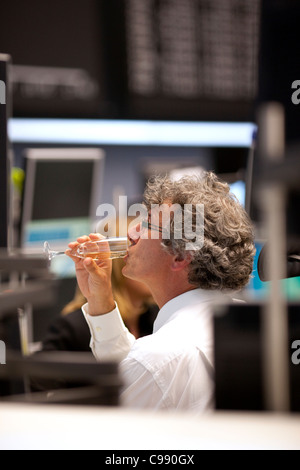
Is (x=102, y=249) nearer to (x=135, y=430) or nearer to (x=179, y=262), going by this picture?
(x=179, y=262)

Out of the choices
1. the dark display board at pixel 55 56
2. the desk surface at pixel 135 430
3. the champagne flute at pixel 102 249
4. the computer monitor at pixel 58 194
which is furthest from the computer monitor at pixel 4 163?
the dark display board at pixel 55 56

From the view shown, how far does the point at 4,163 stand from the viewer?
921 millimetres

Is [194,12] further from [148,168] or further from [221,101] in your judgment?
[148,168]

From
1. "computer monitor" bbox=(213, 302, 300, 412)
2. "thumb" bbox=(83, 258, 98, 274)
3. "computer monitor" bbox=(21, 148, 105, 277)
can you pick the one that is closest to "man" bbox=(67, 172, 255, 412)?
"thumb" bbox=(83, 258, 98, 274)

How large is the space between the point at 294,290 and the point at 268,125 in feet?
0.77

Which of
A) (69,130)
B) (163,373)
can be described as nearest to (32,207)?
(69,130)

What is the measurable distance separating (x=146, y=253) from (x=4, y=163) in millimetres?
280

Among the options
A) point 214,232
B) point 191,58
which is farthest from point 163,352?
point 191,58

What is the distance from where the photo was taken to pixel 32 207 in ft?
6.77

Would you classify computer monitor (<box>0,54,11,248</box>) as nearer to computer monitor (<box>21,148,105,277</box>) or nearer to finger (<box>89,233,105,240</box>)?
finger (<box>89,233,105,240</box>)

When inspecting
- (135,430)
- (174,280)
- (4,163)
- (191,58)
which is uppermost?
(191,58)

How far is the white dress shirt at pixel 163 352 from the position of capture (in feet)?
2.54

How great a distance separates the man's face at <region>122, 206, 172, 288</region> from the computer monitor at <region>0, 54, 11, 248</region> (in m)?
0.22

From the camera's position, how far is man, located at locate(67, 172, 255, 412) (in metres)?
0.79
